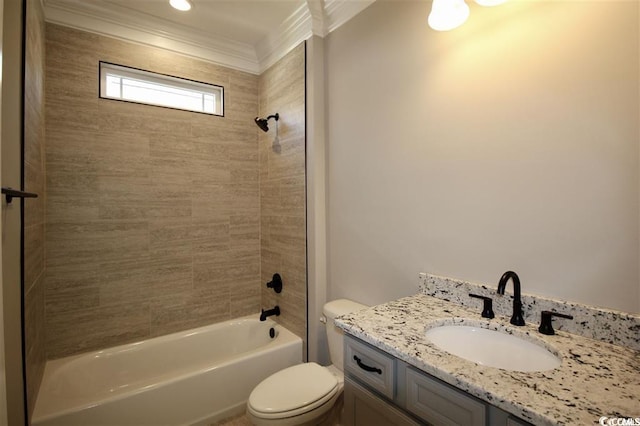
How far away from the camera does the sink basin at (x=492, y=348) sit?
1021mm

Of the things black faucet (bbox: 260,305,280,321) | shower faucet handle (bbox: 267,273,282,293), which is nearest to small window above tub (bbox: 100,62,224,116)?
shower faucet handle (bbox: 267,273,282,293)

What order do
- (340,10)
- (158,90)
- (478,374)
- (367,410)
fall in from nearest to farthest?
(478,374)
(367,410)
(340,10)
(158,90)

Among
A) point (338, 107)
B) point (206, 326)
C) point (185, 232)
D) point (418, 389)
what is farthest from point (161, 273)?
point (418, 389)

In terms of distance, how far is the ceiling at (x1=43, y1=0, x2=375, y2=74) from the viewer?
Answer: 200 centimetres

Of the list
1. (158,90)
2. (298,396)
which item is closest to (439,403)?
(298,396)

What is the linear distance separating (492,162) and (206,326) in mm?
2418

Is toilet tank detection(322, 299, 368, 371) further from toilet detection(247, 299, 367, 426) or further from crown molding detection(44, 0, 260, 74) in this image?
crown molding detection(44, 0, 260, 74)

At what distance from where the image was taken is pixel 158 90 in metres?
2.35

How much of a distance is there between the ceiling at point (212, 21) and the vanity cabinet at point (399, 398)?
1973 mm

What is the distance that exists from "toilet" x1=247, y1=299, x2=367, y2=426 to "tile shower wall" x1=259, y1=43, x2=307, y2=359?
1.85 ft

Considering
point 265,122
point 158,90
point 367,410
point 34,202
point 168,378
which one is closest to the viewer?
point 367,410

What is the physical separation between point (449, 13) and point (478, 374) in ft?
4.44

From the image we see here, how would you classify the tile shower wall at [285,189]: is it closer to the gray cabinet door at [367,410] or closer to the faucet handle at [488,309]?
the gray cabinet door at [367,410]

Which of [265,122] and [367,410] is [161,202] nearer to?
[265,122]
